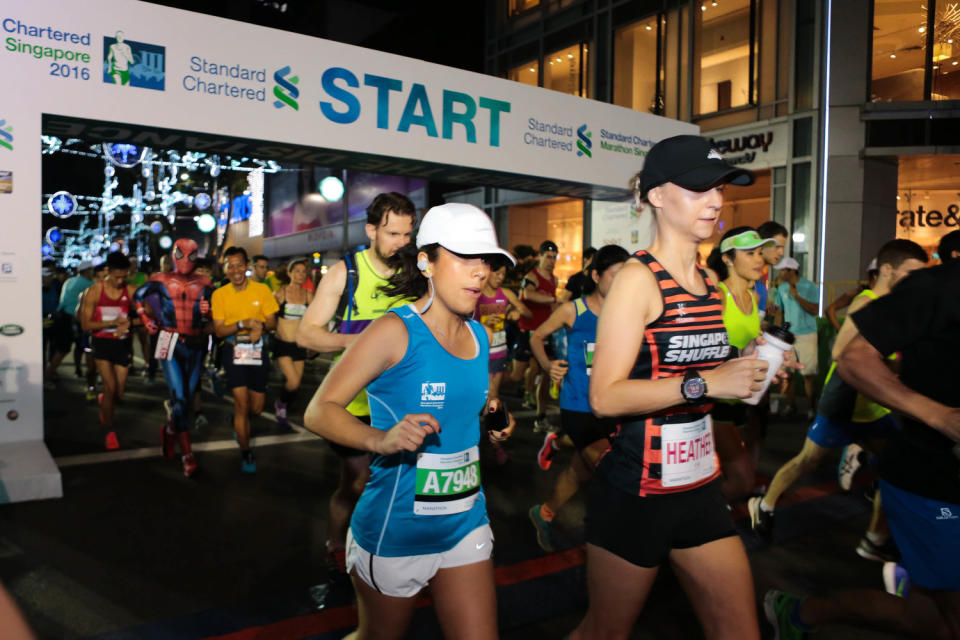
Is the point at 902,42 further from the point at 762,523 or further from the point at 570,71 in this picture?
the point at 762,523

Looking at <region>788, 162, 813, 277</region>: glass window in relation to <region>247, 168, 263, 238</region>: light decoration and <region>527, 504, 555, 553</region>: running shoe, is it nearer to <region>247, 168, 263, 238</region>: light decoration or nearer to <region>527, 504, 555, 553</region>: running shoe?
<region>527, 504, 555, 553</region>: running shoe

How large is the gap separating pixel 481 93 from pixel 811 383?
5.87 metres

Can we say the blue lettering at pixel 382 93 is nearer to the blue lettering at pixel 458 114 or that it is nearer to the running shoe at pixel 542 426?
the blue lettering at pixel 458 114

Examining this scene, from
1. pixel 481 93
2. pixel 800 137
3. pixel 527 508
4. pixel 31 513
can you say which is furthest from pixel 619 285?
pixel 800 137

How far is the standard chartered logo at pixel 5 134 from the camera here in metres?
6.17

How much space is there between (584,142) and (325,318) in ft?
22.2

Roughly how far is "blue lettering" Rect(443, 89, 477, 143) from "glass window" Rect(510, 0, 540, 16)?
18477 millimetres

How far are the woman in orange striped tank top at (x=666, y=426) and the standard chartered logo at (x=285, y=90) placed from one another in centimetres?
584

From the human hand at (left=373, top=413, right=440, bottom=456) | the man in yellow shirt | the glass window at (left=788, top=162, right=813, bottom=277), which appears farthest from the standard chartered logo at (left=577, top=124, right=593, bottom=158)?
the glass window at (left=788, top=162, right=813, bottom=277)

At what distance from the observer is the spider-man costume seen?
670 centimetres

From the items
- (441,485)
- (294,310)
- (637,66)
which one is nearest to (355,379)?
(441,485)

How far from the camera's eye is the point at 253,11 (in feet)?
126

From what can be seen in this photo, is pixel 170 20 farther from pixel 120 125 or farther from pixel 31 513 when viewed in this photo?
pixel 31 513

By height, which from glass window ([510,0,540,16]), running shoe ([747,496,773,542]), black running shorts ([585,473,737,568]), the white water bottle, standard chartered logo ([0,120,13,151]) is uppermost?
glass window ([510,0,540,16])
